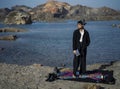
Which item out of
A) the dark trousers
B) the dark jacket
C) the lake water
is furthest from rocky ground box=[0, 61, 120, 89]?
the lake water

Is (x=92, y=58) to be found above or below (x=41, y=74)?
below

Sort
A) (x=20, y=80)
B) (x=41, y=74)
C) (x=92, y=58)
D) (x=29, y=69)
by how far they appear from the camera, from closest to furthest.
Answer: (x=20, y=80) < (x=41, y=74) < (x=29, y=69) < (x=92, y=58)

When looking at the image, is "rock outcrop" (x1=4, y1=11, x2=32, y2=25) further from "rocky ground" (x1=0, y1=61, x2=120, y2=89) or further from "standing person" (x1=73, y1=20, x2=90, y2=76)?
"standing person" (x1=73, y1=20, x2=90, y2=76)

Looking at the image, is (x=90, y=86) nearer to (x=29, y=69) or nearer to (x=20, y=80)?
(x=20, y=80)

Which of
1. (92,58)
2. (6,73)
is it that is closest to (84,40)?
(6,73)

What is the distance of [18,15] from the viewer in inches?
6590

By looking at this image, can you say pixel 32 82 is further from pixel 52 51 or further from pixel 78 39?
pixel 52 51

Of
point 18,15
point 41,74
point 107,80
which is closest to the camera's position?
point 107,80

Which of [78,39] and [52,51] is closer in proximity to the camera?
[78,39]

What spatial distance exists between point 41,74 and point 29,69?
1.46 meters

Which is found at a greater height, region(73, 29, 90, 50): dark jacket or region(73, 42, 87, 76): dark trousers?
region(73, 29, 90, 50): dark jacket

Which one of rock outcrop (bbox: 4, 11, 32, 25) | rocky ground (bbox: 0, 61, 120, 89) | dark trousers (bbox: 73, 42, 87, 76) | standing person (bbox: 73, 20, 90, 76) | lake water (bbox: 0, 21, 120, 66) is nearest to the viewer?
rocky ground (bbox: 0, 61, 120, 89)

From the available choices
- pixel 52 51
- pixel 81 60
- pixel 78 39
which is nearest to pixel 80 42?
pixel 78 39

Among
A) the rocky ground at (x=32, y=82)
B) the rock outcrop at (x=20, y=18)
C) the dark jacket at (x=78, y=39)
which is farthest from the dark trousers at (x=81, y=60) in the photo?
the rock outcrop at (x=20, y=18)
